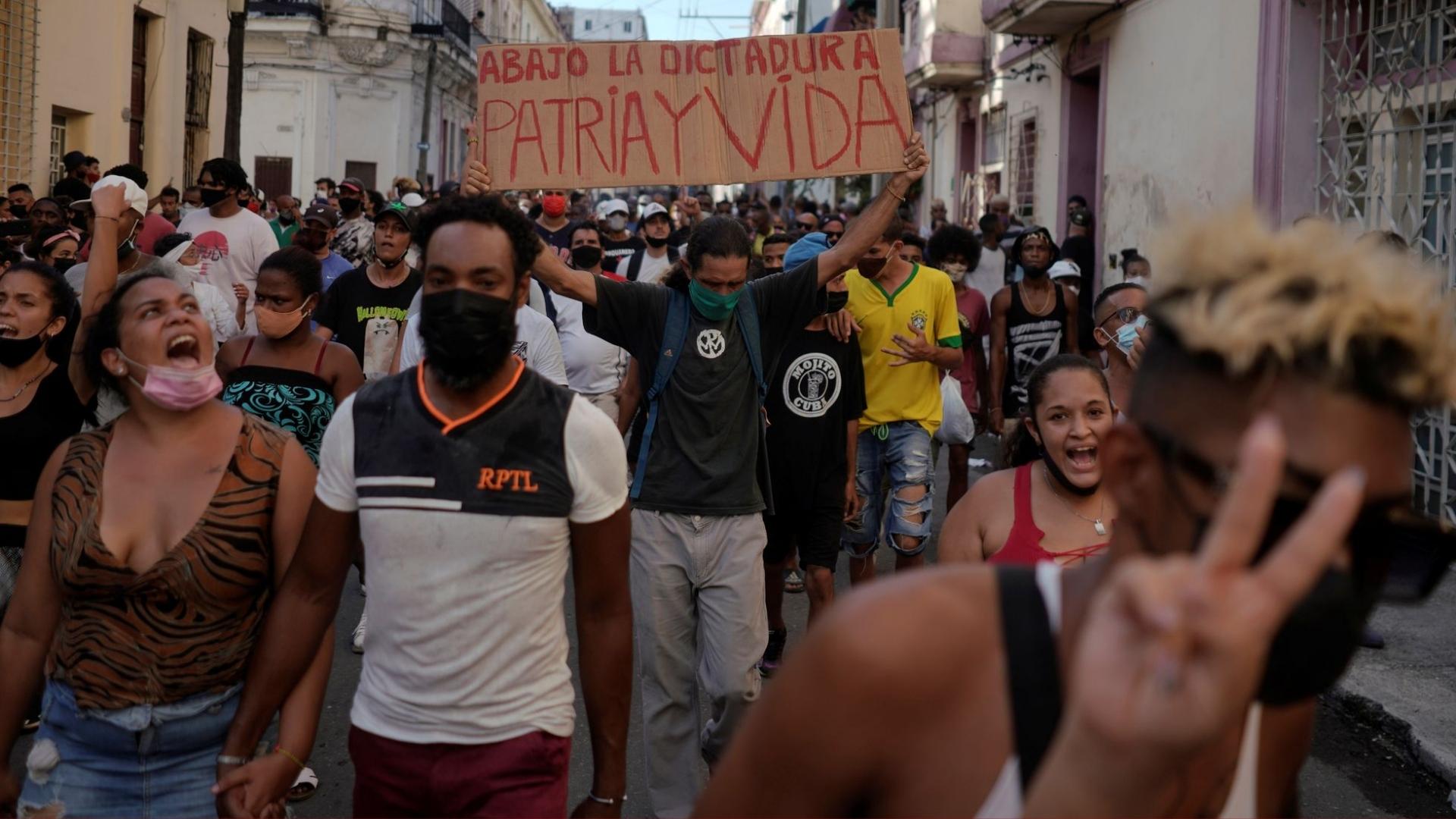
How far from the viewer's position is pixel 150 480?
3240mm

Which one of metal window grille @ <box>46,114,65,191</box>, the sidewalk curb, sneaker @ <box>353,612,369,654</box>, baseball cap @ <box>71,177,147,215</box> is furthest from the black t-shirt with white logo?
metal window grille @ <box>46,114,65,191</box>

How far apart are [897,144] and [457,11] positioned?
41.1m

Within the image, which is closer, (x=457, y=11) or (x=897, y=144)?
(x=897, y=144)

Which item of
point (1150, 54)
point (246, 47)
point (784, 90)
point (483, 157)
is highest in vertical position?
point (246, 47)

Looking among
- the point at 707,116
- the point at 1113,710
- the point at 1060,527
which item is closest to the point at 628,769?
the point at 1060,527

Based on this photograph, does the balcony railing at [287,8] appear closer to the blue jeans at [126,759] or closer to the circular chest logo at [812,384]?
the circular chest logo at [812,384]

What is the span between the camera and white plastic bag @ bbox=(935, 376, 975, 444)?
830 cm

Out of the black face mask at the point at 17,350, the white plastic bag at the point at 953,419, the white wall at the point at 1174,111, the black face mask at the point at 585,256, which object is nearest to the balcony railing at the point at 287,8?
the white wall at the point at 1174,111

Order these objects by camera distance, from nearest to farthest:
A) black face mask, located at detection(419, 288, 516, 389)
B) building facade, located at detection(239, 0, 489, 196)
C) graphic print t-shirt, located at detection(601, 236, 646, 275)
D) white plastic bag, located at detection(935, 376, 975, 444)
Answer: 1. black face mask, located at detection(419, 288, 516, 389)
2. white plastic bag, located at detection(935, 376, 975, 444)
3. graphic print t-shirt, located at detection(601, 236, 646, 275)
4. building facade, located at detection(239, 0, 489, 196)

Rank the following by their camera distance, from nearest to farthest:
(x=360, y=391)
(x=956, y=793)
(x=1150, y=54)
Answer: (x=956, y=793) < (x=360, y=391) < (x=1150, y=54)

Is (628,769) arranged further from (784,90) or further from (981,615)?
(981,615)

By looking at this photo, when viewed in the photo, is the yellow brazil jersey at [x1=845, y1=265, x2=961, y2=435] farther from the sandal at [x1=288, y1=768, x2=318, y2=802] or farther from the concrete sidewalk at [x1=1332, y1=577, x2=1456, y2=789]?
the sandal at [x1=288, y1=768, x2=318, y2=802]

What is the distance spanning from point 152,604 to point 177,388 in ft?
1.63

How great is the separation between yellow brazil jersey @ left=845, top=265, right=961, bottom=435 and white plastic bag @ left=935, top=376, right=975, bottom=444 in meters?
1.21
